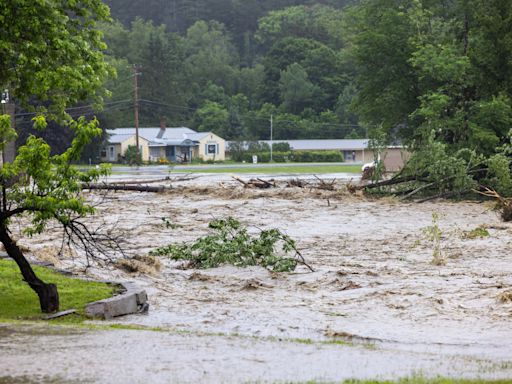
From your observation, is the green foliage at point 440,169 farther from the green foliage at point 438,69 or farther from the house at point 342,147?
the house at point 342,147

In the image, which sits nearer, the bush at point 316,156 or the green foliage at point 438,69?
the green foliage at point 438,69

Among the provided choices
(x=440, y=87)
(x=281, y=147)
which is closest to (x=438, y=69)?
(x=440, y=87)

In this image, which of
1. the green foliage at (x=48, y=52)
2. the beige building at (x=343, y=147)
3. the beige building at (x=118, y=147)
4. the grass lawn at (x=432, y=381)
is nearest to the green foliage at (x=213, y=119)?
the beige building at (x=343, y=147)

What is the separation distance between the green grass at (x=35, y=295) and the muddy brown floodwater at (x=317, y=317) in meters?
0.77

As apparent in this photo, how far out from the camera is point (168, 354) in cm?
960

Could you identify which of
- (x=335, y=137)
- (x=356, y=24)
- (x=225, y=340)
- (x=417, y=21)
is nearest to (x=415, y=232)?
(x=225, y=340)

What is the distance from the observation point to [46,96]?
20.1 metres

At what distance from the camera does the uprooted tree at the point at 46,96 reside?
12.2m

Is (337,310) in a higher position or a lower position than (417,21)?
lower

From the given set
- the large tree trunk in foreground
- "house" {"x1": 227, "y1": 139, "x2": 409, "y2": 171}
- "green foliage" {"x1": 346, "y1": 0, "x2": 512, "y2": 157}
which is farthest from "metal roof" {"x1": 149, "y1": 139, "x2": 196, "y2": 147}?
the large tree trunk in foreground

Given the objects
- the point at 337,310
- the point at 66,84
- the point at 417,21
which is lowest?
the point at 337,310

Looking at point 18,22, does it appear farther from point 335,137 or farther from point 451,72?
point 335,137

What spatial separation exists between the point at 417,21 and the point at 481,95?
457cm

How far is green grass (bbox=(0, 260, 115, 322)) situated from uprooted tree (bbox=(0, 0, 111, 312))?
1.14 ft
